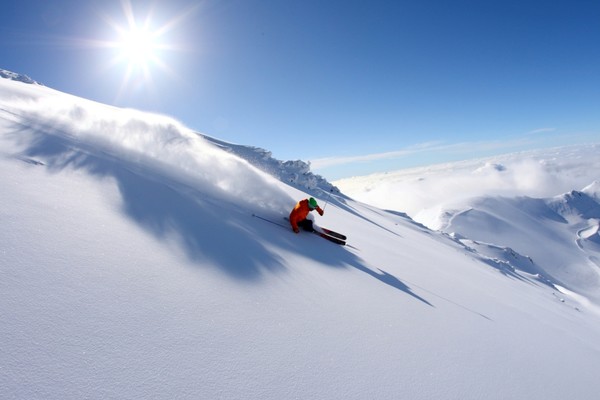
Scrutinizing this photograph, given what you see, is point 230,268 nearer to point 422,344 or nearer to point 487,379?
point 422,344

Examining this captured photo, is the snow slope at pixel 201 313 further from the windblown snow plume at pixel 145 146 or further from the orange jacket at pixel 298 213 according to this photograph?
the orange jacket at pixel 298 213

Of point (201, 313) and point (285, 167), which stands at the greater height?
point (285, 167)

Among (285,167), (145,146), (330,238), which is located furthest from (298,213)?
(285,167)

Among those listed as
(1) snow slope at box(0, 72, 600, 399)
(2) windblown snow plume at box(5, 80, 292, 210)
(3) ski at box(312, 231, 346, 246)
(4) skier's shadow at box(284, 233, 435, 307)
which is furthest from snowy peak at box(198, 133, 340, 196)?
(1) snow slope at box(0, 72, 600, 399)

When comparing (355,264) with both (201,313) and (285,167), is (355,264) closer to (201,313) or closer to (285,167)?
(201,313)

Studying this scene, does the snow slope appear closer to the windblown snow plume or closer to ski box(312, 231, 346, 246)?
the windblown snow plume

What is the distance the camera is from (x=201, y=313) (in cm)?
308

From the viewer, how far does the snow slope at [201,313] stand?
7.23ft

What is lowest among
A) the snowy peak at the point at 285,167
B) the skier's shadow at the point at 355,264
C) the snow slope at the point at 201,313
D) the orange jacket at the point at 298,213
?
the snow slope at the point at 201,313

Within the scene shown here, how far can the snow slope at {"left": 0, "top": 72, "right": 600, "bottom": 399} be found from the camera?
220 centimetres

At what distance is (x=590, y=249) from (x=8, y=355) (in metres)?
231

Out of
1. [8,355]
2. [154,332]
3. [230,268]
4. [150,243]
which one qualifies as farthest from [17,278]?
[230,268]

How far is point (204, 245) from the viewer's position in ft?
15.8

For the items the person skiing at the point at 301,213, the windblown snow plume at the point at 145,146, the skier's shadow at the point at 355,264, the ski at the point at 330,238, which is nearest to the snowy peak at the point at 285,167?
the windblown snow plume at the point at 145,146
